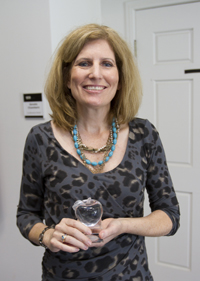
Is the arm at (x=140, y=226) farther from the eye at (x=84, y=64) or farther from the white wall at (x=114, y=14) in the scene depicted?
the white wall at (x=114, y=14)

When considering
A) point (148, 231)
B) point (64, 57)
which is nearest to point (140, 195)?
point (148, 231)

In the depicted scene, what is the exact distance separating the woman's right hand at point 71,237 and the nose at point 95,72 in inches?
18.3


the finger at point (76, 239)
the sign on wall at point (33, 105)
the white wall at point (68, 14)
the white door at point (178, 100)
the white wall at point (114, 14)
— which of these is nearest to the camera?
the finger at point (76, 239)

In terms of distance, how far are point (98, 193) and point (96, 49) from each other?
1.60 feet

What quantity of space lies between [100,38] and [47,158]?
1.50 ft

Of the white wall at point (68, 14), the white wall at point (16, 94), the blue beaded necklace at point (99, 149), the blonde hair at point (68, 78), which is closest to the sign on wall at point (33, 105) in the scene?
the white wall at point (16, 94)

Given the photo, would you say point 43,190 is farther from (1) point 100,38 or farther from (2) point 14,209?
(2) point 14,209

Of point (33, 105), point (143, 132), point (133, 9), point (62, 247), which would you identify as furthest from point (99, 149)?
point (133, 9)

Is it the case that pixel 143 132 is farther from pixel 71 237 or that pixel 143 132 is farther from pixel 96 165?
pixel 71 237

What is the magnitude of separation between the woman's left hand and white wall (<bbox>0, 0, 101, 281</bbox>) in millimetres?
1066

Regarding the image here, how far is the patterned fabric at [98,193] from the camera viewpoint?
97cm

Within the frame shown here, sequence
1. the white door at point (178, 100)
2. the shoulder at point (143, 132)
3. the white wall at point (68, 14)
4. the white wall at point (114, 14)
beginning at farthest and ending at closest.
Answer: the white wall at point (114, 14) < the white door at point (178, 100) < the white wall at point (68, 14) < the shoulder at point (143, 132)

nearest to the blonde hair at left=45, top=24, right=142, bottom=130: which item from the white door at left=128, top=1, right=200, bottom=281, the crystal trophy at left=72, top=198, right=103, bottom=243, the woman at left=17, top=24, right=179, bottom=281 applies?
the woman at left=17, top=24, right=179, bottom=281

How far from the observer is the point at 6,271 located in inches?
84.8
